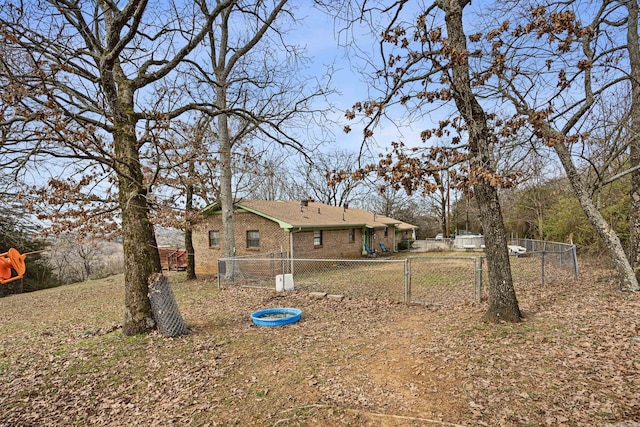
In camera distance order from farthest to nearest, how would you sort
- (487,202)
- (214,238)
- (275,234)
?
(214,238) < (275,234) < (487,202)

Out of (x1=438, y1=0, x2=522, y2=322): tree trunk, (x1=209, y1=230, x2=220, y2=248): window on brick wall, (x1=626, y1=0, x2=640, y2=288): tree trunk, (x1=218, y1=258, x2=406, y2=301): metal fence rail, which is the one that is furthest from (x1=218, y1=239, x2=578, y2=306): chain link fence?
(x1=209, y1=230, x2=220, y2=248): window on brick wall

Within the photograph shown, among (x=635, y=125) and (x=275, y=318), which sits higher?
(x=635, y=125)

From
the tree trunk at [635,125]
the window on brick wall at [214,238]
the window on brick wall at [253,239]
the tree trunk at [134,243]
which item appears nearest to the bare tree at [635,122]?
the tree trunk at [635,125]

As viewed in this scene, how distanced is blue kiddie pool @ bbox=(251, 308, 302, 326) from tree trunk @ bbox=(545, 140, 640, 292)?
6.64 meters

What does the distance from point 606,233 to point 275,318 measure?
7702mm

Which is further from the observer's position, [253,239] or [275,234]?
[253,239]

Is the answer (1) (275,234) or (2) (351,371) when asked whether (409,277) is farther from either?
(1) (275,234)

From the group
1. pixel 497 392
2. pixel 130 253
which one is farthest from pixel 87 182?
pixel 497 392

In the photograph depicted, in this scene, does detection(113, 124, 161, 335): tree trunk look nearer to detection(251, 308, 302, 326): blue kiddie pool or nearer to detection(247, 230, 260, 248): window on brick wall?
detection(251, 308, 302, 326): blue kiddie pool

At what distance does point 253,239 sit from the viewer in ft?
58.1

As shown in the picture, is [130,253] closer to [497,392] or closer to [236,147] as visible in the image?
[497,392]

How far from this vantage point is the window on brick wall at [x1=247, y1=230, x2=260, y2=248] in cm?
1755

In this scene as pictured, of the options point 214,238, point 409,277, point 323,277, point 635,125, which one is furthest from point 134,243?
point 214,238

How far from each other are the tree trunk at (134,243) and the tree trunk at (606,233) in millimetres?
8409
